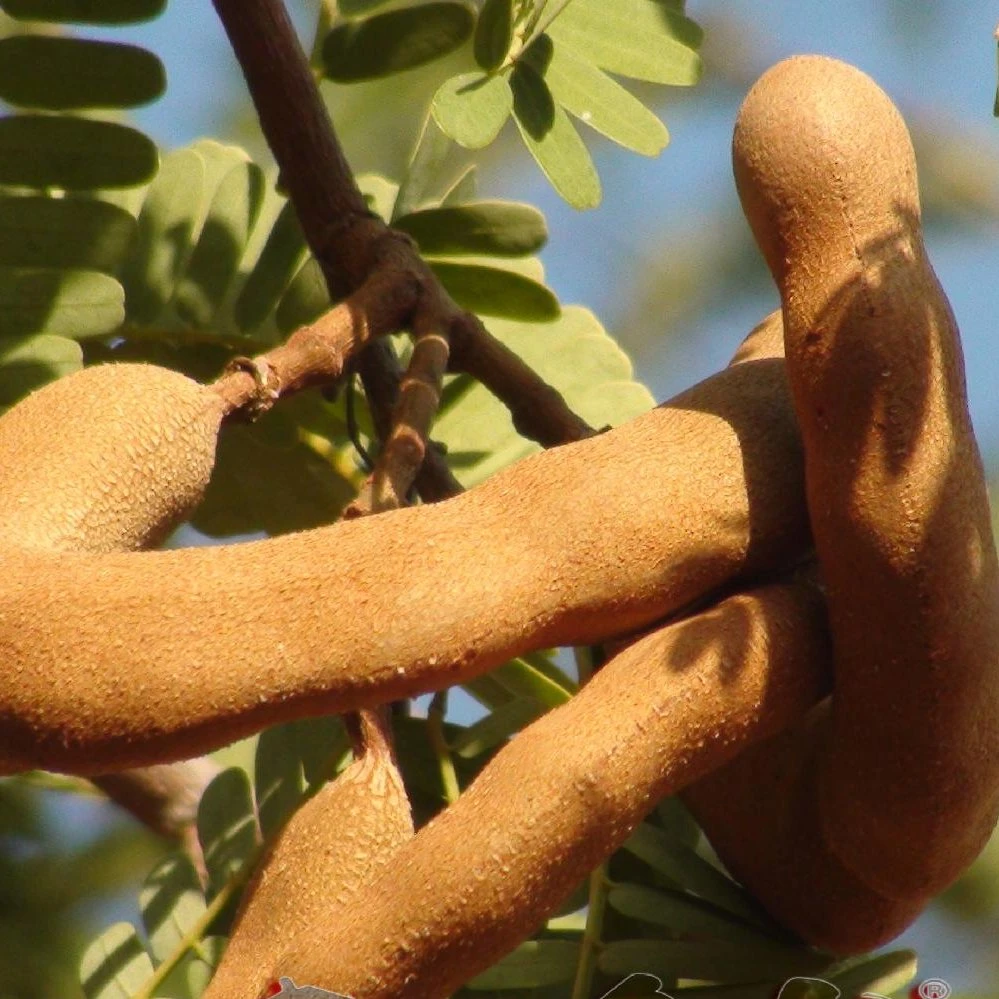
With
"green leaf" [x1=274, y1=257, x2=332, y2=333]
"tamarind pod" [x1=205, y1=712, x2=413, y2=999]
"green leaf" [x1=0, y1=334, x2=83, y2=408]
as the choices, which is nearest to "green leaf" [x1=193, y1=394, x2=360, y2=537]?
"green leaf" [x1=274, y1=257, x2=332, y2=333]

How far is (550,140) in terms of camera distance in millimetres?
1504

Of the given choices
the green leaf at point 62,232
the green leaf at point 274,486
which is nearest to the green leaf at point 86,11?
the green leaf at point 62,232

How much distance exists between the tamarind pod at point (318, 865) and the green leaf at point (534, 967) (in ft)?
0.83

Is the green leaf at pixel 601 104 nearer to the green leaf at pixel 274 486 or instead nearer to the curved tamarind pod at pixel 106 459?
the green leaf at pixel 274 486

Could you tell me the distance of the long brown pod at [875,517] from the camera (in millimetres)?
1002

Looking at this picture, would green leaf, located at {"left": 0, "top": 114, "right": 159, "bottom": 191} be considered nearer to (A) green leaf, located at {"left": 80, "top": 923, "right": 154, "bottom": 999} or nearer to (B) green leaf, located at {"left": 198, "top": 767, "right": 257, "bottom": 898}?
(B) green leaf, located at {"left": 198, "top": 767, "right": 257, "bottom": 898}

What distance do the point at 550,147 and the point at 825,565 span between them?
592mm

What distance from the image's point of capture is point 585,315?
195 centimetres

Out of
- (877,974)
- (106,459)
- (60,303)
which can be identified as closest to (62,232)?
(60,303)

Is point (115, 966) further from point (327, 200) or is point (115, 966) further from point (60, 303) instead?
point (327, 200)

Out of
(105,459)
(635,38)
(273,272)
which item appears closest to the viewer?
(105,459)

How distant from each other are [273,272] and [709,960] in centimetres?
79

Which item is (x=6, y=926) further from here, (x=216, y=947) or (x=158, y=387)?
(x=158, y=387)

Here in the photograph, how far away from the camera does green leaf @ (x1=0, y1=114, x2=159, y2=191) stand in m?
1.48
